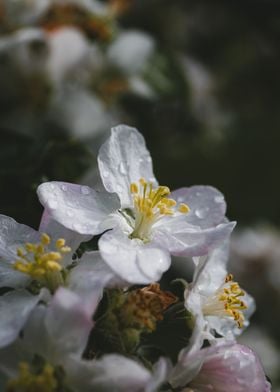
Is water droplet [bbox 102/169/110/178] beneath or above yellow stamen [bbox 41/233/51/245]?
above

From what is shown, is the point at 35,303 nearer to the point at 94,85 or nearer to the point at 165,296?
the point at 165,296

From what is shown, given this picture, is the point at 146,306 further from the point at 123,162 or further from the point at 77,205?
the point at 123,162

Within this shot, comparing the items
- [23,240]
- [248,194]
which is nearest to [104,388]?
[23,240]

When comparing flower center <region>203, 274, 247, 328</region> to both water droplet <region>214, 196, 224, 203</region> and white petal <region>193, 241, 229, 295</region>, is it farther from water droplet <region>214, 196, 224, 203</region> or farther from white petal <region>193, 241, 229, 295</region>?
water droplet <region>214, 196, 224, 203</region>

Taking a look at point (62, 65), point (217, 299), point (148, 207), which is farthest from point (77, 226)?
point (62, 65)

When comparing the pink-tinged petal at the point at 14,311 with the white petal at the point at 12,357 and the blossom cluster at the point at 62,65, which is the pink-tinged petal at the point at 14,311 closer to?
the white petal at the point at 12,357

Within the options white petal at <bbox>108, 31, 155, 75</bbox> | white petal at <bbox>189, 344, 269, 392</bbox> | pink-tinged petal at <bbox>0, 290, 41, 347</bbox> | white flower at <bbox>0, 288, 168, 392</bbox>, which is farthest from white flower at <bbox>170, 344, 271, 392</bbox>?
white petal at <bbox>108, 31, 155, 75</bbox>
